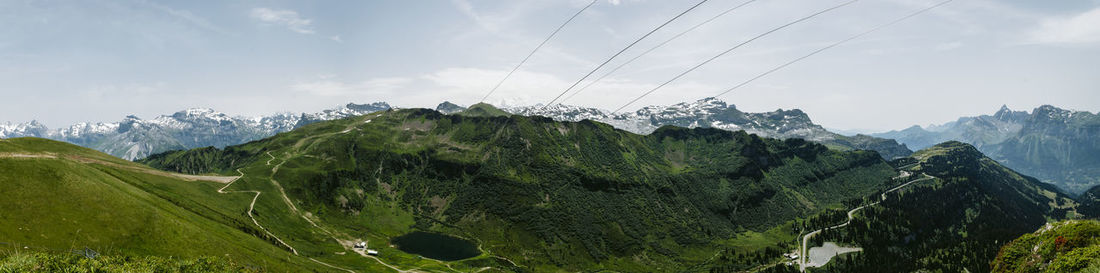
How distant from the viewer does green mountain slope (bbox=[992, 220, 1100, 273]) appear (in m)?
38.1

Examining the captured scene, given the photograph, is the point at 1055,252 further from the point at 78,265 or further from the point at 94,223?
the point at 94,223

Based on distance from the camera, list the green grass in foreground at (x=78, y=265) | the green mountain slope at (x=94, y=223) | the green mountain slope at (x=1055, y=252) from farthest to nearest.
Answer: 1. the green mountain slope at (x=94, y=223)
2. the green grass in foreground at (x=78, y=265)
3. the green mountain slope at (x=1055, y=252)

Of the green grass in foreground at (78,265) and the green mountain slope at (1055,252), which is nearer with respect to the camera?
the green mountain slope at (1055,252)

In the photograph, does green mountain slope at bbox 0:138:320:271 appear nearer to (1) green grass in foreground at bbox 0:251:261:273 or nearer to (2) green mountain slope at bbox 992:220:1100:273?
(1) green grass in foreground at bbox 0:251:261:273

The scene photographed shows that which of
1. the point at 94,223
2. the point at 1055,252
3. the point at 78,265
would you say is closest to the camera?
the point at 1055,252

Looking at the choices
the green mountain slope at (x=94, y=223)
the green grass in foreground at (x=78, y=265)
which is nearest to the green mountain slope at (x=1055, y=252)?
the green grass in foreground at (x=78, y=265)

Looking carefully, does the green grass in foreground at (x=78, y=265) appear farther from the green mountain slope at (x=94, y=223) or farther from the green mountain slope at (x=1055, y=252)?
the green mountain slope at (x=1055, y=252)

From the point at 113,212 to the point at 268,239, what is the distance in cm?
6567

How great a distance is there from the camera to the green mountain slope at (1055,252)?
125ft

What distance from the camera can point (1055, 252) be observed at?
147ft

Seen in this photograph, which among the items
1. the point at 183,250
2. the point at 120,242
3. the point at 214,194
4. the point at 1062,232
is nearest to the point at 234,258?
the point at 183,250

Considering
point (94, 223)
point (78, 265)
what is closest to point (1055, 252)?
point (78, 265)

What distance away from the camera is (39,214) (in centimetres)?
9075


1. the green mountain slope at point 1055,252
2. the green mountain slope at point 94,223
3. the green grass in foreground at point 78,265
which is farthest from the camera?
the green mountain slope at point 94,223
